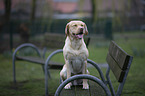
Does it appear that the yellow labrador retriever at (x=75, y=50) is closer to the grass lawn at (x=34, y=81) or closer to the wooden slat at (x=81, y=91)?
the wooden slat at (x=81, y=91)

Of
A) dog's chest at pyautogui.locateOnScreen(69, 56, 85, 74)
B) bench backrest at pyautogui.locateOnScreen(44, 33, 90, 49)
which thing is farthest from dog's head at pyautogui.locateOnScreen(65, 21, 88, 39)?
bench backrest at pyautogui.locateOnScreen(44, 33, 90, 49)

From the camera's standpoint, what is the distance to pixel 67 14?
23203 millimetres

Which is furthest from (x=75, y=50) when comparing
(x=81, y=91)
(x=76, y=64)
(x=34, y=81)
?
(x=34, y=81)

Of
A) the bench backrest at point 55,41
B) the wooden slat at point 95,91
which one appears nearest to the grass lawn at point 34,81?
the wooden slat at point 95,91

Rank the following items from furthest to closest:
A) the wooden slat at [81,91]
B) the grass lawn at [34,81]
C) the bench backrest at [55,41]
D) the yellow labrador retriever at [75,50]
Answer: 1. the bench backrest at [55,41]
2. the grass lawn at [34,81]
3. the yellow labrador retriever at [75,50]
4. the wooden slat at [81,91]

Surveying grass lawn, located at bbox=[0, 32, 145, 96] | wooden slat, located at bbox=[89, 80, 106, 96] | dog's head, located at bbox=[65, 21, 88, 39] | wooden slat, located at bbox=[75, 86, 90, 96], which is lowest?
grass lawn, located at bbox=[0, 32, 145, 96]

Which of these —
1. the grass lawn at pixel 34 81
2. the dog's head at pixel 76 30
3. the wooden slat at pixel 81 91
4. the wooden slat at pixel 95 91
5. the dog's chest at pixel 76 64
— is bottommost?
the grass lawn at pixel 34 81

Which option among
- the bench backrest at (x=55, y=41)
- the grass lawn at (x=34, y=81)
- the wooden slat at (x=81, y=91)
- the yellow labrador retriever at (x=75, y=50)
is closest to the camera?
the wooden slat at (x=81, y=91)

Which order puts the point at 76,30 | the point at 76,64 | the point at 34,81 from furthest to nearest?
the point at 34,81
the point at 76,64
the point at 76,30

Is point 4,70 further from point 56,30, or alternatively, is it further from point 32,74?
point 56,30

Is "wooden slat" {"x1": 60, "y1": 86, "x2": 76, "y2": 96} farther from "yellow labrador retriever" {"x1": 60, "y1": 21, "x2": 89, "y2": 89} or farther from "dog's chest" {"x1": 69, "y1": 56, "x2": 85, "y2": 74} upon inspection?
"dog's chest" {"x1": 69, "y1": 56, "x2": 85, "y2": 74}

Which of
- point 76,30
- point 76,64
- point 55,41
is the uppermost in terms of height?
point 76,30

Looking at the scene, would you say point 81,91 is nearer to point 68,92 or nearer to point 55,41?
point 68,92

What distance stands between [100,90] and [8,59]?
6098 millimetres
